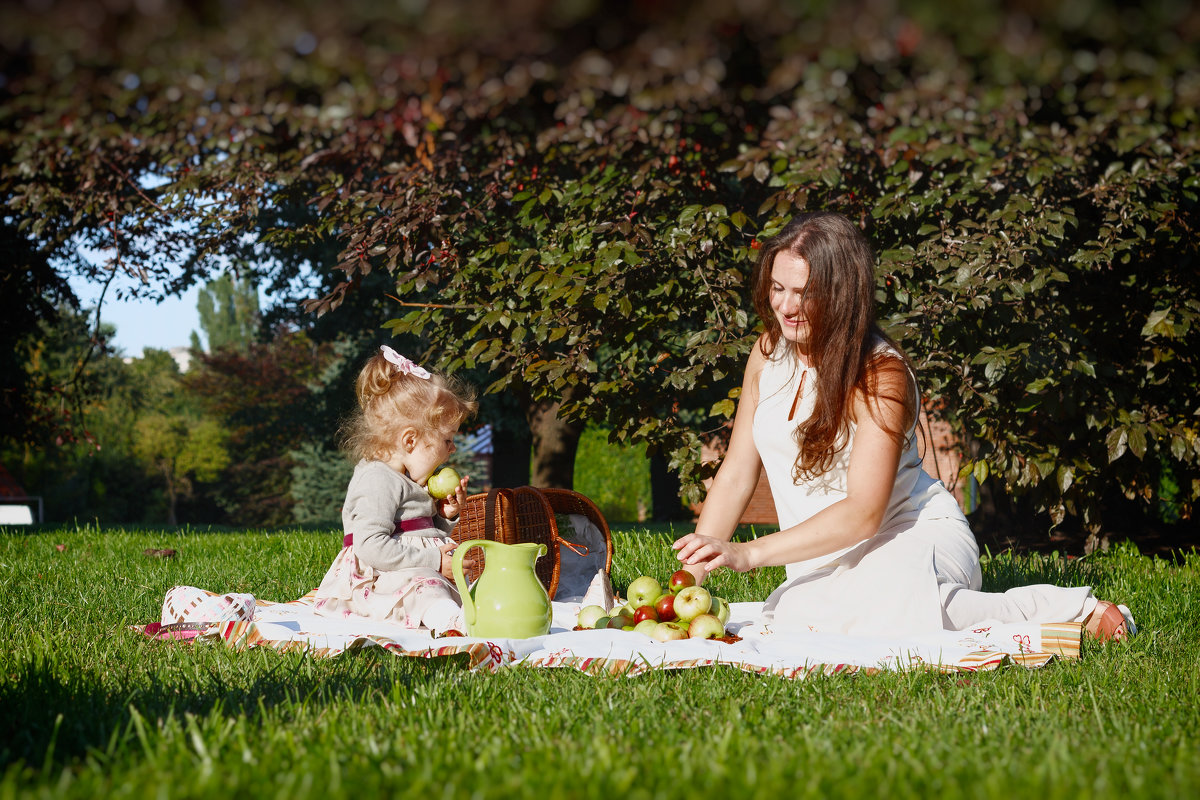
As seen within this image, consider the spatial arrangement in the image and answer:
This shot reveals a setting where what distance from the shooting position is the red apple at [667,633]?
3.44m

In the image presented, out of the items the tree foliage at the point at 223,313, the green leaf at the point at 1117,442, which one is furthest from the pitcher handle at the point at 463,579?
the tree foliage at the point at 223,313

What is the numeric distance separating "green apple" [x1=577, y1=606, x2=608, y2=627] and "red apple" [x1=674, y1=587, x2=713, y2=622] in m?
0.38

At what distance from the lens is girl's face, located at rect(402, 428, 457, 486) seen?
454cm

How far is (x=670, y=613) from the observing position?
3.72 m

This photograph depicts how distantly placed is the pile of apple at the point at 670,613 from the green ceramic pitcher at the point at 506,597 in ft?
1.12

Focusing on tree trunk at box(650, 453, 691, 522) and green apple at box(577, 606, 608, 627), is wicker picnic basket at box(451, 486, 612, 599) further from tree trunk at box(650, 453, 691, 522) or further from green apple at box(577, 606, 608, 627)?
tree trunk at box(650, 453, 691, 522)

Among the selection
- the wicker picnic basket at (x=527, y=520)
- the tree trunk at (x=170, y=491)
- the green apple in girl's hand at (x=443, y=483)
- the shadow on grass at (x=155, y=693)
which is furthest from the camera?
the tree trunk at (x=170, y=491)

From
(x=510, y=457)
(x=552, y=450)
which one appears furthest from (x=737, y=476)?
(x=510, y=457)

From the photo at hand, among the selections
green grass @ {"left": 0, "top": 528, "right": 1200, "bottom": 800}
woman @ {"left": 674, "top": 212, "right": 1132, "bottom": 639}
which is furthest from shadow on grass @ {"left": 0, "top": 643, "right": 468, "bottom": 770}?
woman @ {"left": 674, "top": 212, "right": 1132, "bottom": 639}

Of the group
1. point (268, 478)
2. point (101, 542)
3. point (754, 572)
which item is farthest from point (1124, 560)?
point (268, 478)

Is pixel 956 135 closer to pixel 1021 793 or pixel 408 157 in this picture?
pixel 408 157

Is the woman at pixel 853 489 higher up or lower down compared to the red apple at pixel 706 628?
higher up

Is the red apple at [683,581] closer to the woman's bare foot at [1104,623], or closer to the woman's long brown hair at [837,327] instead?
the woman's long brown hair at [837,327]

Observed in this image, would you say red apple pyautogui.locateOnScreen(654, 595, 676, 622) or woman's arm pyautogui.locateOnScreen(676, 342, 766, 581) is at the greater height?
woman's arm pyautogui.locateOnScreen(676, 342, 766, 581)
